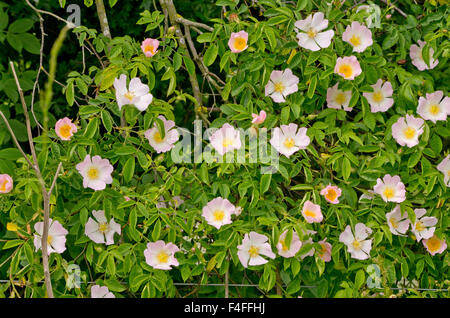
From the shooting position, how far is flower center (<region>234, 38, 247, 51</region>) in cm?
167

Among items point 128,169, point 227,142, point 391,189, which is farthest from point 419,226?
point 128,169

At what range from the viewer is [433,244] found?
1.79 metres

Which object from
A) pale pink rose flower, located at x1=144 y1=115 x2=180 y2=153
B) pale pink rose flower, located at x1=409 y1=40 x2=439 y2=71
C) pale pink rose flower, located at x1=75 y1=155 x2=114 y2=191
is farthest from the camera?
pale pink rose flower, located at x1=409 y1=40 x2=439 y2=71

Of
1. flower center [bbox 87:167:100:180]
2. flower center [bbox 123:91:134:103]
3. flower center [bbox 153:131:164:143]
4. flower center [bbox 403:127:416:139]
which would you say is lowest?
flower center [bbox 87:167:100:180]

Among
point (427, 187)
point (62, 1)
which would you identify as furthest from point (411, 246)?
point (62, 1)

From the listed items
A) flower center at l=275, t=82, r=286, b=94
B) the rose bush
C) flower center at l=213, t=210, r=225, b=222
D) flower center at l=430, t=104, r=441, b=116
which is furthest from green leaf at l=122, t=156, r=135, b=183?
flower center at l=430, t=104, r=441, b=116

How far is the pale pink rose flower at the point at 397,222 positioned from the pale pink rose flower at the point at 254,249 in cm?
38

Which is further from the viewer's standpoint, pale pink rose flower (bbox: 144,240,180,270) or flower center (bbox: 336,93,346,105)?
flower center (bbox: 336,93,346,105)

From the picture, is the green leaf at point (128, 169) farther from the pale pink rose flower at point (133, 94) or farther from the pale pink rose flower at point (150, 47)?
the pale pink rose flower at point (150, 47)

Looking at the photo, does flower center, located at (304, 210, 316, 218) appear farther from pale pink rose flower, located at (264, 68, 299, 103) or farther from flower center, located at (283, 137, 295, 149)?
pale pink rose flower, located at (264, 68, 299, 103)

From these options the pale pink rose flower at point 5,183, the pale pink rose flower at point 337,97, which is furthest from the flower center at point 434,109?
the pale pink rose flower at point 5,183

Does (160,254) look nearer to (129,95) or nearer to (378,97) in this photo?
(129,95)

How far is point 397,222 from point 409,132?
10.8 inches

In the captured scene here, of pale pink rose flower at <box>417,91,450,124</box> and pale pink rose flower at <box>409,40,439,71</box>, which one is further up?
pale pink rose flower at <box>409,40,439,71</box>
